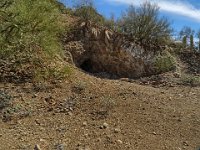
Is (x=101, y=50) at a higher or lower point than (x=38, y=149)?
higher

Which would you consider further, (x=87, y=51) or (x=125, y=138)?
(x=87, y=51)

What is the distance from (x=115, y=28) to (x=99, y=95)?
507 centimetres

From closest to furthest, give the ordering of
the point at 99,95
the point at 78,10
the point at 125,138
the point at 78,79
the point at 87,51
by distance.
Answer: the point at 125,138 → the point at 99,95 → the point at 78,79 → the point at 87,51 → the point at 78,10

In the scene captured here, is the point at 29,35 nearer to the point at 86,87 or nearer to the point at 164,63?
the point at 86,87

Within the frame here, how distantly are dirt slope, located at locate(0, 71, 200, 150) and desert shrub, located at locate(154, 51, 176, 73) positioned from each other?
8.99 feet

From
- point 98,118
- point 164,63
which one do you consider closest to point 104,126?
point 98,118

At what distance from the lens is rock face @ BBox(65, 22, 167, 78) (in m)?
13.2

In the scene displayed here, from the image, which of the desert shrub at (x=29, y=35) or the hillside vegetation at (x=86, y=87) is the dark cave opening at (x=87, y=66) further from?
the desert shrub at (x=29, y=35)

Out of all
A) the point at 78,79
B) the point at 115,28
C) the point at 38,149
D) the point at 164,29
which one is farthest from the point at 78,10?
the point at 38,149

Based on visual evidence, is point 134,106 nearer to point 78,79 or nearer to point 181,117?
point 181,117

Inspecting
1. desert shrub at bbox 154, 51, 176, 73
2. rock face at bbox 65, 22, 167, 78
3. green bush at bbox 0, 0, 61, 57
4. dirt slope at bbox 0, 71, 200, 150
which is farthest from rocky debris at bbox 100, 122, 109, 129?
desert shrub at bbox 154, 51, 176, 73

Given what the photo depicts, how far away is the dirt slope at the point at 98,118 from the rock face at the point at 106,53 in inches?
93.0

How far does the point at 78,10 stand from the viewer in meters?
14.6

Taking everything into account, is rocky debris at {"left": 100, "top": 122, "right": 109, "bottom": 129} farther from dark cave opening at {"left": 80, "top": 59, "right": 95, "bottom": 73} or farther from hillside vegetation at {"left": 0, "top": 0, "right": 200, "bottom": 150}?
dark cave opening at {"left": 80, "top": 59, "right": 95, "bottom": 73}
